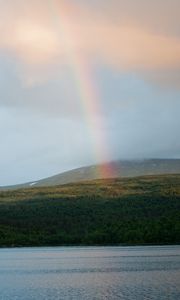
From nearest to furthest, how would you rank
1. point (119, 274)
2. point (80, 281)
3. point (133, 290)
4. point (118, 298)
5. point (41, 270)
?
point (118, 298)
point (133, 290)
point (80, 281)
point (119, 274)
point (41, 270)

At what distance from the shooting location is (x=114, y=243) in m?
200

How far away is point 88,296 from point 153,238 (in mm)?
132396

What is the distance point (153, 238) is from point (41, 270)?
9690 centimetres

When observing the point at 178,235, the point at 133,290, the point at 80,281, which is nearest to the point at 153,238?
the point at 178,235

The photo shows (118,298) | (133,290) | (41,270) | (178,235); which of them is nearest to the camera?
(118,298)

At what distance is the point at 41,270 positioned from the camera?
333 feet

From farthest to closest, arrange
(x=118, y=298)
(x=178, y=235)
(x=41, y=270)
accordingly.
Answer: (x=178, y=235)
(x=41, y=270)
(x=118, y=298)

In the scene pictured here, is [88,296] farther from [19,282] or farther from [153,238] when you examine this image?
[153,238]

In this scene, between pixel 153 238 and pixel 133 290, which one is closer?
pixel 133 290

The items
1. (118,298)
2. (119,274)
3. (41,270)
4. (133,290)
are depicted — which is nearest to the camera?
(118,298)

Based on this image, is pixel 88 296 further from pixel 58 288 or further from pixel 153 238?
pixel 153 238

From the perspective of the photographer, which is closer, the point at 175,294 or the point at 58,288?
the point at 175,294

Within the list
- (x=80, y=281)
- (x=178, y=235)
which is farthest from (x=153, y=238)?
(x=80, y=281)

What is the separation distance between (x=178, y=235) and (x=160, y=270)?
Result: 104 metres
